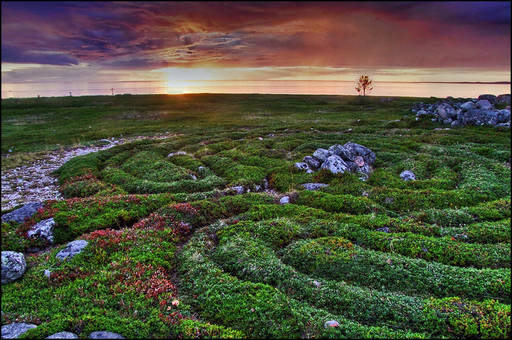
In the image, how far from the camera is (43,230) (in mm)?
15984

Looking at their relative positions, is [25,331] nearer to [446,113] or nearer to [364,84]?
[446,113]

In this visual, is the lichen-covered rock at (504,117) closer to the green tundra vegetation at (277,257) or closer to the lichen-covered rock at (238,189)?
the green tundra vegetation at (277,257)

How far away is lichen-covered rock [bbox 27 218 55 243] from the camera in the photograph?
15.7 meters

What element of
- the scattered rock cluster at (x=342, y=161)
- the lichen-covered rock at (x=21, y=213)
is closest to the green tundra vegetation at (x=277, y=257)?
the lichen-covered rock at (x=21, y=213)

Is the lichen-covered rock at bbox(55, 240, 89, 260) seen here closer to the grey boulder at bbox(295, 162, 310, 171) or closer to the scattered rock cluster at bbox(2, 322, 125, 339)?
the scattered rock cluster at bbox(2, 322, 125, 339)

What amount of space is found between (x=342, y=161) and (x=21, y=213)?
2512cm

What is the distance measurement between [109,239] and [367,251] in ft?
43.2

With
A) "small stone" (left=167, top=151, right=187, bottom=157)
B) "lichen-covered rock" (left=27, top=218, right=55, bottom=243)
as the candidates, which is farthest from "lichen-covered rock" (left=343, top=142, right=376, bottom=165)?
"lichen-covered rock" (left=27, top=218, right=55, bottom=243)

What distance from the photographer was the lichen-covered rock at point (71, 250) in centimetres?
1345

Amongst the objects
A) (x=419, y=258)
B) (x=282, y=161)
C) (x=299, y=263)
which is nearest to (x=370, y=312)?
(x=299, y=263)

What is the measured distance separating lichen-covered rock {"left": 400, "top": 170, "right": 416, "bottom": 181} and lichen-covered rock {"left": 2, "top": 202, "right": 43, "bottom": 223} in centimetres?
2832

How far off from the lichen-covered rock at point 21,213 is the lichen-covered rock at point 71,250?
518cm

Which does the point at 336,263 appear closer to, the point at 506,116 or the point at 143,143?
the point at 143,143

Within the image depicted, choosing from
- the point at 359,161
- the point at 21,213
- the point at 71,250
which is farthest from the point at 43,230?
the point at 359,161
